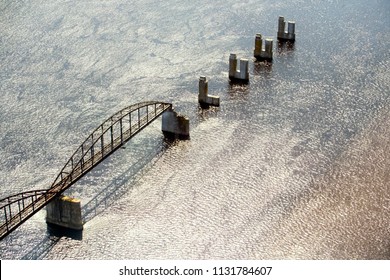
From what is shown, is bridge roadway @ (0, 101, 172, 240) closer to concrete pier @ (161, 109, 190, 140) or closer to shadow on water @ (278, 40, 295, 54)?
concrete pier @ (161, 109, 190, 140)

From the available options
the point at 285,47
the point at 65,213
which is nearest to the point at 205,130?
the point at 65,213

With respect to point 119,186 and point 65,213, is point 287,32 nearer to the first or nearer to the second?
point 119,186

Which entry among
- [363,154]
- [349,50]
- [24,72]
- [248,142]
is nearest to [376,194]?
[363,154]

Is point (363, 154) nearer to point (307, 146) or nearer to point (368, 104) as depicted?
point (307, 146)

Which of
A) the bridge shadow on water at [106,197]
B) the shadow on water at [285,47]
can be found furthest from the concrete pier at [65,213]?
the shadow on water at [285,47]

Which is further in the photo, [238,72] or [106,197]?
[238,72]
